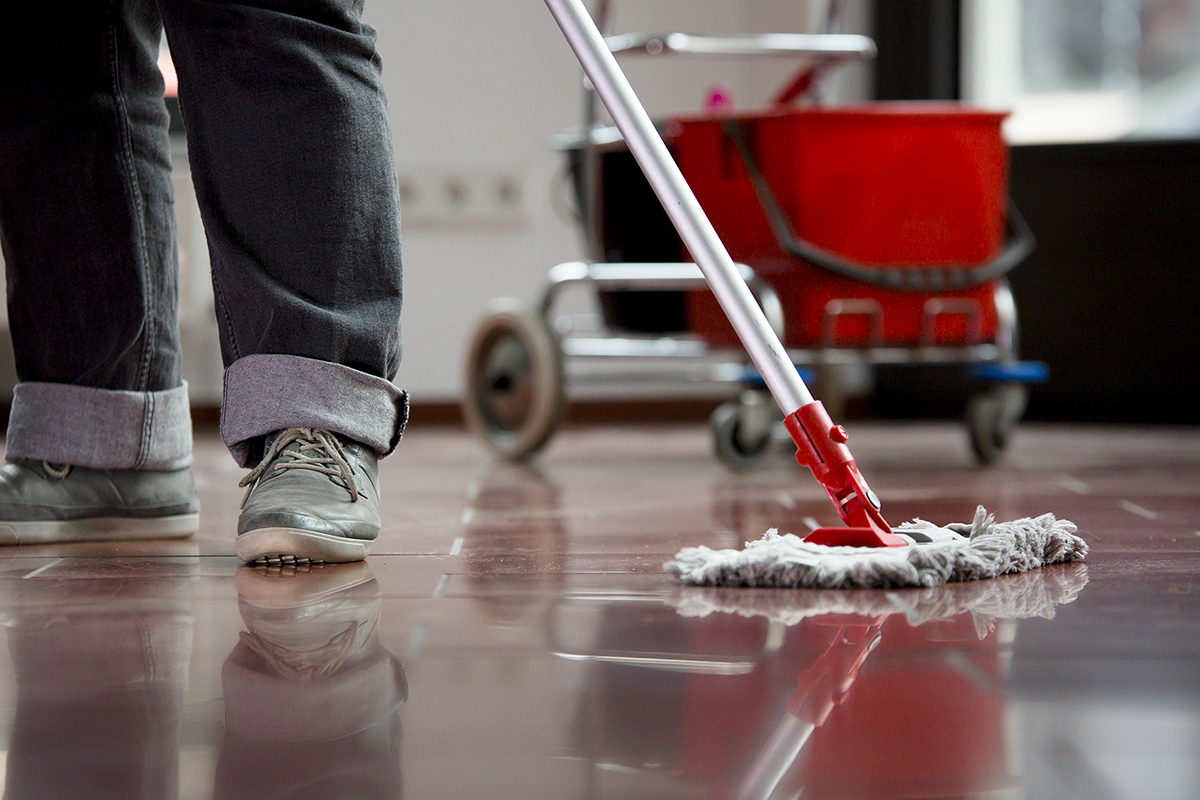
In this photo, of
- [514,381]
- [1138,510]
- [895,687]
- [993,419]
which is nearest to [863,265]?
[993,419]

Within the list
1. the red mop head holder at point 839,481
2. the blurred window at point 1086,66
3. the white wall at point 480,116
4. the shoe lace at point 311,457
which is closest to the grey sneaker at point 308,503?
the shoe lace at point 311,457

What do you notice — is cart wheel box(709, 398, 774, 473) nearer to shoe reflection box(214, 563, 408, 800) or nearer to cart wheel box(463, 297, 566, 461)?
cart wheel box(463, 297, 566, 461)

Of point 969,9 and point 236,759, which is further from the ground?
point 969,9

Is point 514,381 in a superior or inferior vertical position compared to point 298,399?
inferior

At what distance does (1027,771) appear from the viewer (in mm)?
422

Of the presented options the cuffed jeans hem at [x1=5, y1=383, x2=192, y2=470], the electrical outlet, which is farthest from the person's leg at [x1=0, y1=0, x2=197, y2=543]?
the electrical outlet

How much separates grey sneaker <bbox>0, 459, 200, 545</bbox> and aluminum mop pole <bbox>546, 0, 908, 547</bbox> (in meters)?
0.48

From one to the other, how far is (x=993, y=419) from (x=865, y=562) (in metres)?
1.25

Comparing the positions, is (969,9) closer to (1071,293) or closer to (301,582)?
(1071,293)

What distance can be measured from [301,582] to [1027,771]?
50cm

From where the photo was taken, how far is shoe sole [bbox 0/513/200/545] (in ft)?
3.30

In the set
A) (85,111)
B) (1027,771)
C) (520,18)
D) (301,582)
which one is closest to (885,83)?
(520,18)

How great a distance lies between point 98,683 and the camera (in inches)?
21.3

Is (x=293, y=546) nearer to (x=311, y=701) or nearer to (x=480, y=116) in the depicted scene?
(x=311, y=701)
